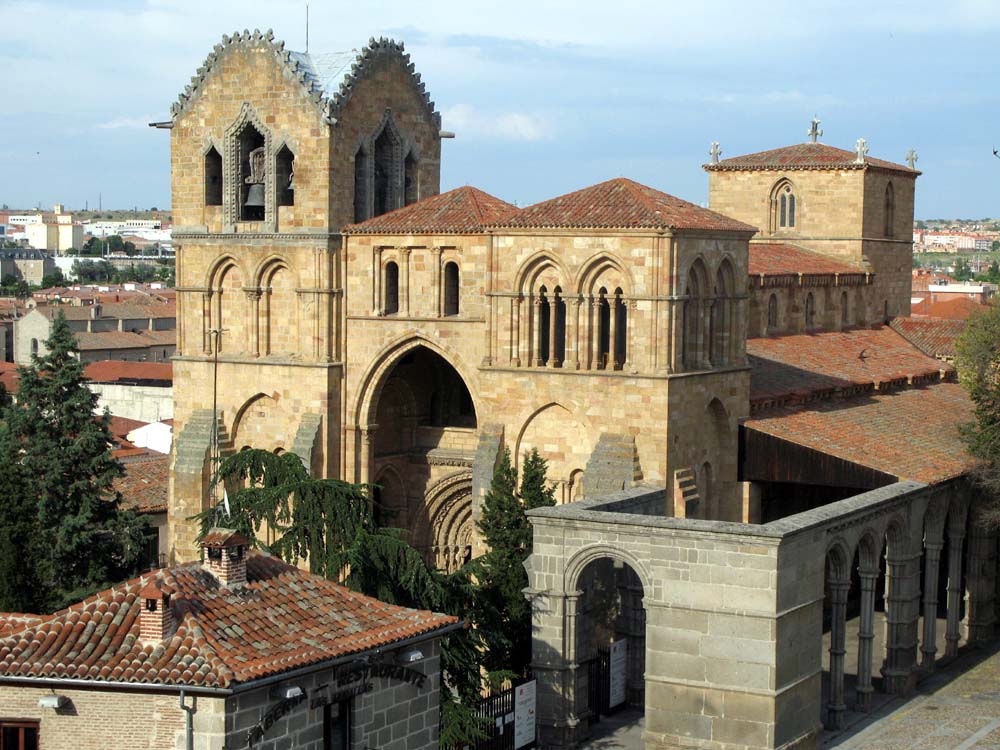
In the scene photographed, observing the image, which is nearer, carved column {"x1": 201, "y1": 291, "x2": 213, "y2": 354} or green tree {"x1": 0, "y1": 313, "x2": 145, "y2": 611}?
green tree {"x1": 0, "y1": 313, "x2": 145, "y2": 611}

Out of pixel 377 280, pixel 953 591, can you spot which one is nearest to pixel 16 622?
pixel 377 280

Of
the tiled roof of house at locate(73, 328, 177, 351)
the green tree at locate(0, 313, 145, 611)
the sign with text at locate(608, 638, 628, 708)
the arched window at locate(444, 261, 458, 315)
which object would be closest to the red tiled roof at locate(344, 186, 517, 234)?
the arched window at locate(444, 261, 458, 315)

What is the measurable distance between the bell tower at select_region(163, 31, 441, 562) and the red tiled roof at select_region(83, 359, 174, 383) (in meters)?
38.3

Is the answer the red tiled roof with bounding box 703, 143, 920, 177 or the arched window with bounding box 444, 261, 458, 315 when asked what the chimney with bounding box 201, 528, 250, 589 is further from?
the red tiled roof with bounding box 703, 143, 920, 177

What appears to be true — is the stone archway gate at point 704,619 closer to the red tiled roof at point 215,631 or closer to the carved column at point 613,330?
the carved column at point 613,330

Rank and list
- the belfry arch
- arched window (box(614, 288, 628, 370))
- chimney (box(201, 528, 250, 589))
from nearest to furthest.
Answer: chimney (box(201, 528, 250, 589)) → arched window (box(614, 288, 628, 370)) → the belfry arch

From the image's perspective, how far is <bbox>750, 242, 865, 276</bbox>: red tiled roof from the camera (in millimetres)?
49188

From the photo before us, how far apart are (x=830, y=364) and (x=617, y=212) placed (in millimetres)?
12326

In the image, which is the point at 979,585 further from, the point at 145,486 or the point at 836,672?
the point at 145,486

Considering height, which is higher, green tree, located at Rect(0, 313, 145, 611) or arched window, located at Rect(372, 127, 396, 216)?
arched window, located at Rect(372, 127, 396, 216)

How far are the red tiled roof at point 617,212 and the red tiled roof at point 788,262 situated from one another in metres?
8.70

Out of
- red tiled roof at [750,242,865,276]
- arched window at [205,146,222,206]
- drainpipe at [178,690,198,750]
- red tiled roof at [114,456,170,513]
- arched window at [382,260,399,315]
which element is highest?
arched window at [205,146,222,206]

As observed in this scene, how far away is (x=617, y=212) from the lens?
3756 cm

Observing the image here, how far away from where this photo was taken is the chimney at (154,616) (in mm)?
22406
